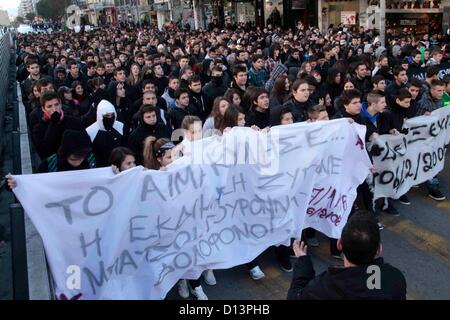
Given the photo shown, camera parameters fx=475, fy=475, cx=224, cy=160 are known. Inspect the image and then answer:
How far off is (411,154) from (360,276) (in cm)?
360

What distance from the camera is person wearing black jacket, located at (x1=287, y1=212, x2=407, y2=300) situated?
88.8 inches

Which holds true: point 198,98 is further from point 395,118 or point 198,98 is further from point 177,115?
point 395,118

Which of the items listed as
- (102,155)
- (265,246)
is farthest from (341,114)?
(102,155)

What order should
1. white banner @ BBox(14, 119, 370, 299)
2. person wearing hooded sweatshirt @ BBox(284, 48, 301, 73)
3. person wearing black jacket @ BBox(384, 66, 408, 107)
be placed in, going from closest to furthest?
white banner @ BBox(14, 119, 370, 299)
person wearing black jacket @ BBox(384, 66, 408, 107)
person wearing hooded sweatshirt @ BBox(284, 48, 301, 73)

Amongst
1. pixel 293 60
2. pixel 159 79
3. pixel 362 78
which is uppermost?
pixel 293 60

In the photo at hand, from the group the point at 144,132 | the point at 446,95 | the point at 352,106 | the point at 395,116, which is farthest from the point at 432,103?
the point at 144,132

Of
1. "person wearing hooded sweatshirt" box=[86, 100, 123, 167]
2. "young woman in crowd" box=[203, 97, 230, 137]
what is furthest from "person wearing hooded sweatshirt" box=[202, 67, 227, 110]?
"person wearing hooded sweatshirt" box=[86, 100, 123, 167]

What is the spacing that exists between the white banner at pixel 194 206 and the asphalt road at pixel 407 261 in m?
0.28

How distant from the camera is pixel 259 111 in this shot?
555cm

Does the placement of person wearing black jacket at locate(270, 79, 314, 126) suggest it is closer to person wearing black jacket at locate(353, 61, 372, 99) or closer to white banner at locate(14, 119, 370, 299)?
white banner at locate(14, 119, 370, 299)

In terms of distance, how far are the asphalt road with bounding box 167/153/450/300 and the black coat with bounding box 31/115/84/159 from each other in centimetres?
209

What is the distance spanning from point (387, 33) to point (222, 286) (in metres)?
16.8

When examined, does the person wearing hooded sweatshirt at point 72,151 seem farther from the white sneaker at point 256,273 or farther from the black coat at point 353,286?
the black coat at point 353,286

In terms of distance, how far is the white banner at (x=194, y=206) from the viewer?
334cm
